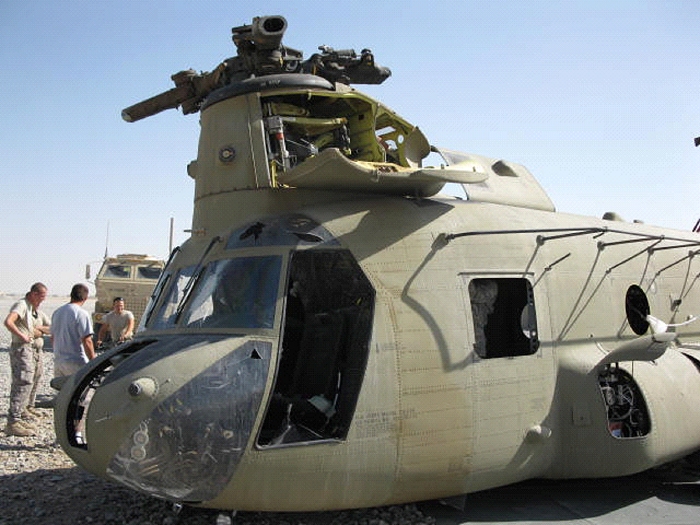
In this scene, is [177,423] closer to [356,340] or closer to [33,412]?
[356,340]

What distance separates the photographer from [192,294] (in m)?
4.91

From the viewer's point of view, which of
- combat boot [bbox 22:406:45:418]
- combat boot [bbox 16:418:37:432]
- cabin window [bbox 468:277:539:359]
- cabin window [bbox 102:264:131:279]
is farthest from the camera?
cabin window [bbox 102:264:131:279]

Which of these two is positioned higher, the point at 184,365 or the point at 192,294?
the point at 192,294

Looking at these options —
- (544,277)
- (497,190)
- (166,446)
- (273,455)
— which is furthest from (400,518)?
(497,190)

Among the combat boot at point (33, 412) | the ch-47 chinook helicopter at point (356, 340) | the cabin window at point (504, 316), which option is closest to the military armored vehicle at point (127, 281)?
the combat boot at point (33, 412)

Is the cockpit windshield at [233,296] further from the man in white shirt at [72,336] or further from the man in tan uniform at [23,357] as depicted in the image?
the man in tan uniform at [23,357]

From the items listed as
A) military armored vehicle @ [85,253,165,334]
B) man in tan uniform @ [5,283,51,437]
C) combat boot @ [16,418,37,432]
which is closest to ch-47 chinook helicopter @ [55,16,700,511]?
man in tan uniform @ [5,283,51,437]

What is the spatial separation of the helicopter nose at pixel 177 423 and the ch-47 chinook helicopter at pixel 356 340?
0.04 feet

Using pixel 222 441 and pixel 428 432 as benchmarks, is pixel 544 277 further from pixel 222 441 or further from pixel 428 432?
pixel 222 441

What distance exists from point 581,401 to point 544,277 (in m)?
1.07

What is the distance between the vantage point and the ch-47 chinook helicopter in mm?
4129

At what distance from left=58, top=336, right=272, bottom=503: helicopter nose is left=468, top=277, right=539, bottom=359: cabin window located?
1913 millimetres

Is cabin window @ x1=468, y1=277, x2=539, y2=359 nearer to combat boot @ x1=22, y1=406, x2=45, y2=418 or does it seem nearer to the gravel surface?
the gravel surface

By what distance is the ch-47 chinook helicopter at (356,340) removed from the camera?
4129mm
